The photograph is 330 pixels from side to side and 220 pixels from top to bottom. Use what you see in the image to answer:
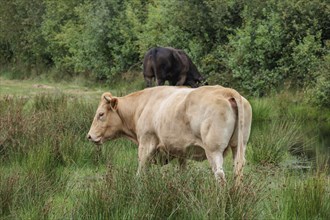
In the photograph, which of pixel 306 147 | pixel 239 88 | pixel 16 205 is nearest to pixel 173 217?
pixel 16 205

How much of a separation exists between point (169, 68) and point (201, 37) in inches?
215

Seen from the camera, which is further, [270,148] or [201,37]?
[201,37]

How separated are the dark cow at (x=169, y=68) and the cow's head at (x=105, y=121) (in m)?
7.40

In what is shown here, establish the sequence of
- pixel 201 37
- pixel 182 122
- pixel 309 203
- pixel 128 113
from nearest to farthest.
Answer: pixel 309 203, pixel 182 122, pixel 128 113, pixel 201 37

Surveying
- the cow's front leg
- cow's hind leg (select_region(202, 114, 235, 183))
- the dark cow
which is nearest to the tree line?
the dark cow

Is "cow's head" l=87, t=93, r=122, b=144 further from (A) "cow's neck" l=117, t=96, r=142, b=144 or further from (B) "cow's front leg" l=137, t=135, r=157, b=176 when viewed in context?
(B) "cow's front leg" l=137, t=135, r=157, b=176

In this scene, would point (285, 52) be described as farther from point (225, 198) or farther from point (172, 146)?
point (225, 198)

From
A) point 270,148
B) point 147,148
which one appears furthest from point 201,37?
point 147,148

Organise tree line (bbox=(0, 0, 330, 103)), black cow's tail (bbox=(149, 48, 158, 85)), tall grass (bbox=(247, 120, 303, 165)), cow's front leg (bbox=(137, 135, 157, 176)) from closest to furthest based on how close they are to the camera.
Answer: cow's front leg (bbox=(137, 135, 157, 176)), tall grass (bbox=(247, 120, 303, 165)), black cow's tail (bbox=(149, 48, 158, 85)), tree line (bbox=(0, 0, 330, 103))

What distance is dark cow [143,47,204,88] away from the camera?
15.0 metres

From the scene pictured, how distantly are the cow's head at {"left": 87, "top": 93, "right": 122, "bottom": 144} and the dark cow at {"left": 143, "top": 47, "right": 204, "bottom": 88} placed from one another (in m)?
7.40

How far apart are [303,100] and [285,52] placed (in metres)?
2.25

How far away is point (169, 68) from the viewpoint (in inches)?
595

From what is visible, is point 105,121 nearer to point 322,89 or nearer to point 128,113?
point 128,113
